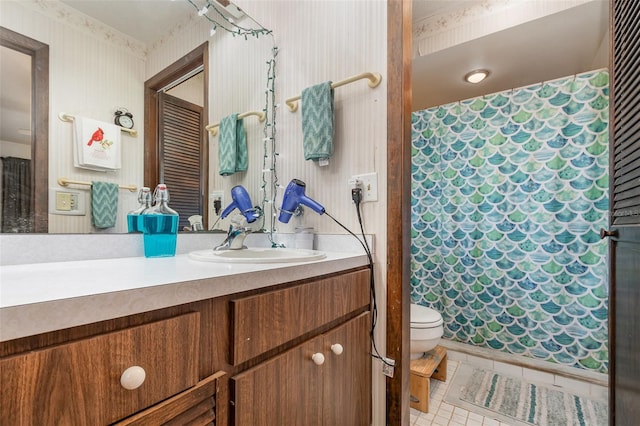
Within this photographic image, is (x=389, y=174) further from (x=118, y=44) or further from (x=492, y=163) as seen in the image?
(x=492, y=163)

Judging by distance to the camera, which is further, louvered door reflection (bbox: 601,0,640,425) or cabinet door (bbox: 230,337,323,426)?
louvered door reflection (bbox: 601,0,640,425)

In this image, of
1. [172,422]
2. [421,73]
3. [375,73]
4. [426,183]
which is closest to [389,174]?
[375,73]

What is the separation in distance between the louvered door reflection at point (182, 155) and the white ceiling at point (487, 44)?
227 mm

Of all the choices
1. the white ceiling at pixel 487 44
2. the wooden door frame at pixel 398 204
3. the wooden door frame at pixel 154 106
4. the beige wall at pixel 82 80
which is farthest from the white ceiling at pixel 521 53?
the beige wall at pixel 82 80

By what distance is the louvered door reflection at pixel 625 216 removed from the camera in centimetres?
82

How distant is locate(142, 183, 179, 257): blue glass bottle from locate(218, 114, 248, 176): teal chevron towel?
372 mm

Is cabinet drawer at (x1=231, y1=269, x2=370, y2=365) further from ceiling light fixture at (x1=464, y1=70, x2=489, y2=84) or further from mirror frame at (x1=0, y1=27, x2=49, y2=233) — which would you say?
ceiling light fixture at (x1=464, y1=70, x2=489, y2=84)

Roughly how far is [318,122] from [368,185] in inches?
12.2

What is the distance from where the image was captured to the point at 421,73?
7.80ft

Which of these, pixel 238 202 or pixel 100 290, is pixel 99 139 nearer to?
pixel 238 202

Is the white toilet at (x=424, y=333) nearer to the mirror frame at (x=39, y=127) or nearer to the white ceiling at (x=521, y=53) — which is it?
the mirror frame at (x=39, y=127)

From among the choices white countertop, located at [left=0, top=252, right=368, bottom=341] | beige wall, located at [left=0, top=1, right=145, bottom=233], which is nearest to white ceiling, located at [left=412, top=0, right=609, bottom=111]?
beige wall, located at [left=0, top=1, right=145, bottom=233]

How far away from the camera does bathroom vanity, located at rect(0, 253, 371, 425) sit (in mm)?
343

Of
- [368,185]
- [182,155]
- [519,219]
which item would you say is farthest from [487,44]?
[182,155]
